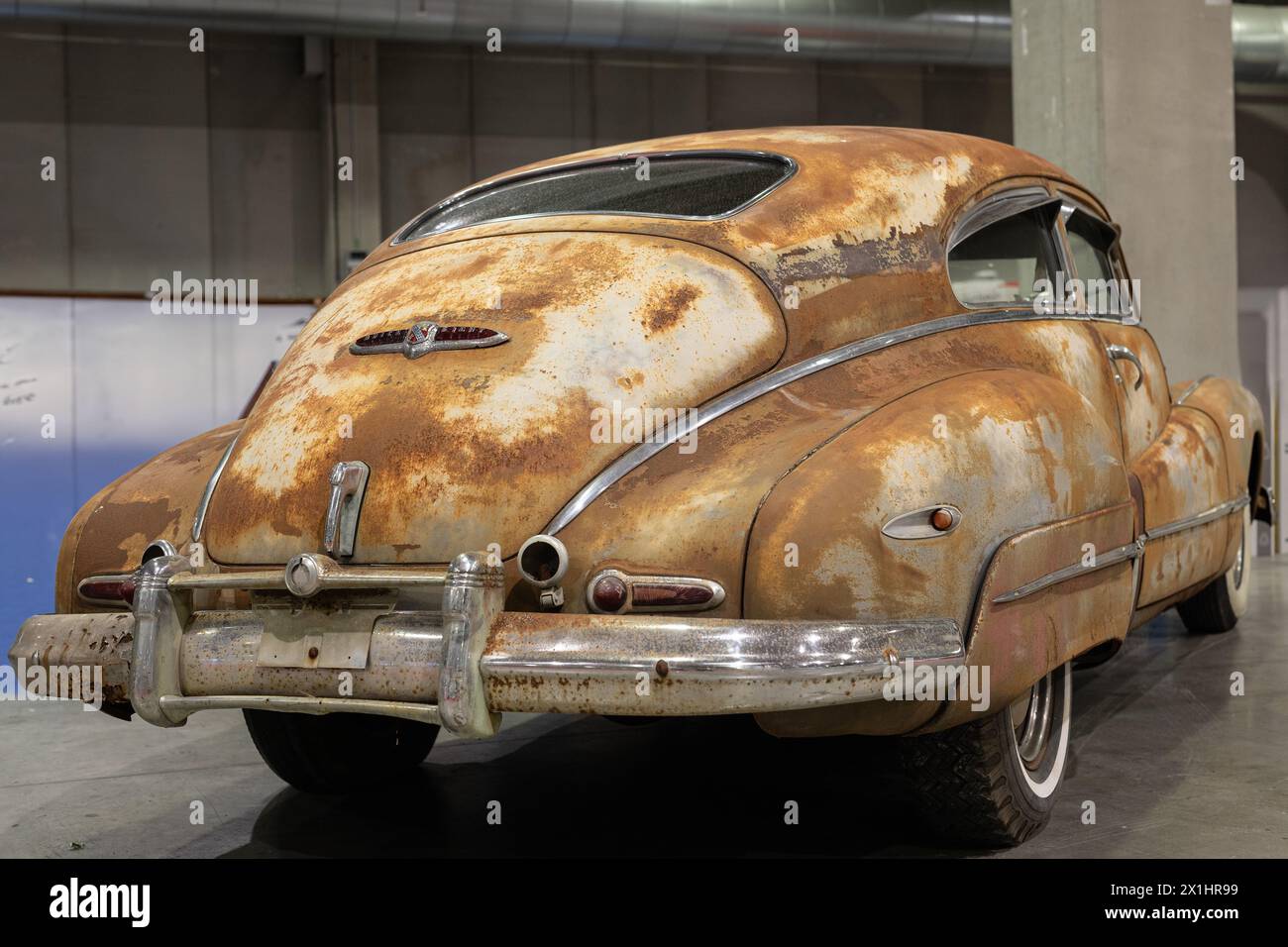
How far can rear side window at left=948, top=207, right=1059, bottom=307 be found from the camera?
373 cm

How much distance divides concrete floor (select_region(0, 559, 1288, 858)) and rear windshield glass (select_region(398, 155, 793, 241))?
150 centimetres

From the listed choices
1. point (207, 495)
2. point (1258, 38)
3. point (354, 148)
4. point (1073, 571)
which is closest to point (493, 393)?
point (207, 495)

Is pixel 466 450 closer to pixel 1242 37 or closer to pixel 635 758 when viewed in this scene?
pixel 635 758

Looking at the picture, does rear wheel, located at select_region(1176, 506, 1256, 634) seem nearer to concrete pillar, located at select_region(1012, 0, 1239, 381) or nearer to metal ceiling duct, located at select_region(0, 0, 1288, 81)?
concrete pillar, located at select_region(1012, 0, 1239, 381)

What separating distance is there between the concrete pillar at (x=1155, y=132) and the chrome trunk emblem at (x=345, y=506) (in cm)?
535

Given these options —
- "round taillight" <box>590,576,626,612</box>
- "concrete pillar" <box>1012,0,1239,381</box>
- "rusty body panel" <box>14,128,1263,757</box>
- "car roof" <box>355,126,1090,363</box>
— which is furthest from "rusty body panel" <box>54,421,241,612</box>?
"concrete pillar" <box>1012,0,1239,381</box>

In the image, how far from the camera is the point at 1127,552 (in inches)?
121

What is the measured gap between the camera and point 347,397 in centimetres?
273

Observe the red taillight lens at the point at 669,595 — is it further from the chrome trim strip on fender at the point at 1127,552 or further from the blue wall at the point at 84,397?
the blue wall at the point at 84,397

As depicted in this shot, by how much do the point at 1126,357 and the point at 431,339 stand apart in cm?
223

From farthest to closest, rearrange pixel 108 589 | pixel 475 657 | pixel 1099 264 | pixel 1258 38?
pixel 1258 38 < pixel 1099 264 < pixel 108 589 < pixel 475 657

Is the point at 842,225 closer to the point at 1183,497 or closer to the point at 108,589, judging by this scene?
the point at 1183,497

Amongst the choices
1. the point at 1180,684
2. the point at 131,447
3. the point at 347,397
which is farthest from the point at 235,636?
the point at 131,447
